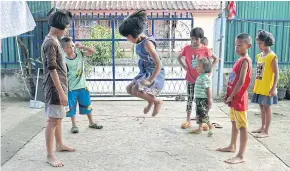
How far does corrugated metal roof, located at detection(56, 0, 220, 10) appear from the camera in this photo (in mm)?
12414

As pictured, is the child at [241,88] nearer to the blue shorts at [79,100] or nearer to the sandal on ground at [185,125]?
the sandal on ground at [185,125]

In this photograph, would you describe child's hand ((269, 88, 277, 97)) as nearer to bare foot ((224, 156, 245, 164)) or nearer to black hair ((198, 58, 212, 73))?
black hair ((198, 58, 212, 73))

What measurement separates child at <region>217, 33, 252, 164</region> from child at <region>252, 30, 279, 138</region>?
0.88 m

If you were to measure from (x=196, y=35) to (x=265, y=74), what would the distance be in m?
1.11

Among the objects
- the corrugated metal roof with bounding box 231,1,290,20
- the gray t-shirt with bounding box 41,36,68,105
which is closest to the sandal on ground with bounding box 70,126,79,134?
the gray t-shirt with bounding box 41,36,68,105

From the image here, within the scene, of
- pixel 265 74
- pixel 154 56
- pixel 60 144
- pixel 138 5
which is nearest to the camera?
pixel 154 56

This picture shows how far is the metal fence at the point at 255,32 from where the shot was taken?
7.45 metres

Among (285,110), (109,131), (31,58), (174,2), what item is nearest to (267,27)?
(285,110)

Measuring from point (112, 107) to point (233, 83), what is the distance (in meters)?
3.34

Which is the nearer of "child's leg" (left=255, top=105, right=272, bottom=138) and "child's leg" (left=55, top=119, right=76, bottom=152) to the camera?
"child's leg" (left=55, top=119, right=76, bottom=152)

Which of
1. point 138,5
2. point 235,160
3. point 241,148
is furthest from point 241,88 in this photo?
point 138,5

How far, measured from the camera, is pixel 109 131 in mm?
5160

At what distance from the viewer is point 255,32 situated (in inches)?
295

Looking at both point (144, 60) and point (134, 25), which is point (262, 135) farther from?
point (134, 25)
